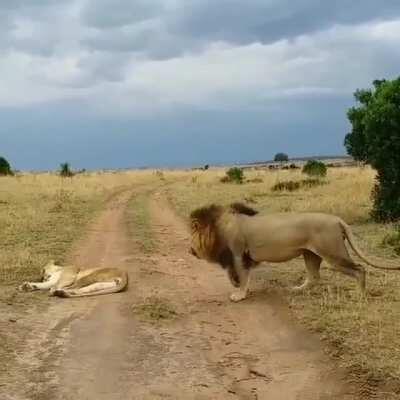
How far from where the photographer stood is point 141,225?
17.9 metres

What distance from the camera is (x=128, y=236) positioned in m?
15.6

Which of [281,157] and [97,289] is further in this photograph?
[281,157]

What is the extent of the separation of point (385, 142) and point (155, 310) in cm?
1009

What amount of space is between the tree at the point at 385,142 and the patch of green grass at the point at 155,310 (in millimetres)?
9551

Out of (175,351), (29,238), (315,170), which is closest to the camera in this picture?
(175,351)

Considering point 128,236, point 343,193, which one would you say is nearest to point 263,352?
point 128,236

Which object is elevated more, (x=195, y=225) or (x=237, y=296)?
(x=195, y=225)

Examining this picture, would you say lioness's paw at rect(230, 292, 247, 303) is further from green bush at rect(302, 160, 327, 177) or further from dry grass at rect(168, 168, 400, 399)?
green bush at rect(302, 160, 327, 177)

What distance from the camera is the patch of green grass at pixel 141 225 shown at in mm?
14228

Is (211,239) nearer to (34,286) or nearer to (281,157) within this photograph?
(34,286)

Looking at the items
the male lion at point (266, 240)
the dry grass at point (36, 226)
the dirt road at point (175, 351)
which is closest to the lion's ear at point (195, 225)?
the male lion at point (266, 240)

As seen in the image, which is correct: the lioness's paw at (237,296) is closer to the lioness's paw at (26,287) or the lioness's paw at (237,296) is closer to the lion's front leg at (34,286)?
the lion's front leg at (34,286)

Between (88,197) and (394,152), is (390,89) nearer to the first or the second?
(394,152)

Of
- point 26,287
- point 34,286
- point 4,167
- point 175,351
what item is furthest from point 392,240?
point 4,167
